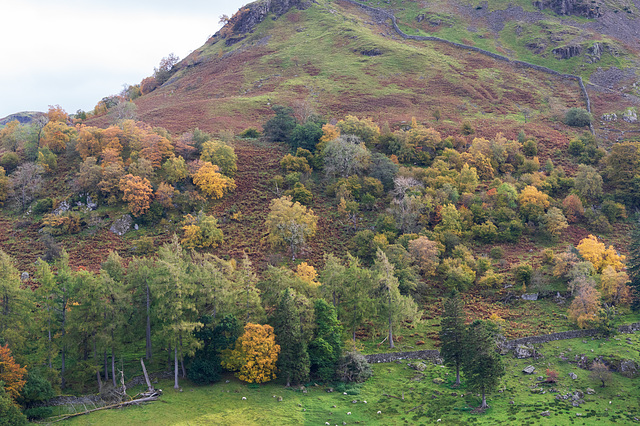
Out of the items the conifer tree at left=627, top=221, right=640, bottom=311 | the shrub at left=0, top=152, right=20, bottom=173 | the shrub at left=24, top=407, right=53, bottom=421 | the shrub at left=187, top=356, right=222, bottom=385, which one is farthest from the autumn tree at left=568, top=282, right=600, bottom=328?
the shrub at left=0, top=152, right=20, bottom=173

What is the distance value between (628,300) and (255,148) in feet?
263

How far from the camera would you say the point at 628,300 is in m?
68.9

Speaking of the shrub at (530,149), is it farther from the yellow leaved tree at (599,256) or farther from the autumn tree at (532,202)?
the yellow leaved tree at (599,256)

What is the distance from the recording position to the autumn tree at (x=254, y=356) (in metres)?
55.9

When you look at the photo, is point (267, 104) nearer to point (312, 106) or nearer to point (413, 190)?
point (312, 106)

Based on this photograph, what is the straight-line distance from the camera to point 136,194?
298 ft

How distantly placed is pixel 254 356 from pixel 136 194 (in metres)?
46.9

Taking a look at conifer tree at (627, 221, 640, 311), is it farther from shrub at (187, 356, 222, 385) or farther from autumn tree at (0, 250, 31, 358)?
autumn tree at (0, 250, 31, 358)

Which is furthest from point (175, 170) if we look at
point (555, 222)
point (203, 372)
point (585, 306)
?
point (585, 306)

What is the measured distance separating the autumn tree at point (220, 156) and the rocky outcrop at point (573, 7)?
15255cm

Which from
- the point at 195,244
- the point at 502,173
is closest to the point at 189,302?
the point at 195,244

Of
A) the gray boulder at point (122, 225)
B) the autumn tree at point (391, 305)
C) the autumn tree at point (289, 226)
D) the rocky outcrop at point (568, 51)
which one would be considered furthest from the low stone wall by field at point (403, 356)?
the rocky outcrop at point (568, 51)

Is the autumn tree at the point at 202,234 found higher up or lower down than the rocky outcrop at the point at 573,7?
lower down

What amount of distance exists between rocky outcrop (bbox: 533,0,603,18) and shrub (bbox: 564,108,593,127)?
7389 centimetres
